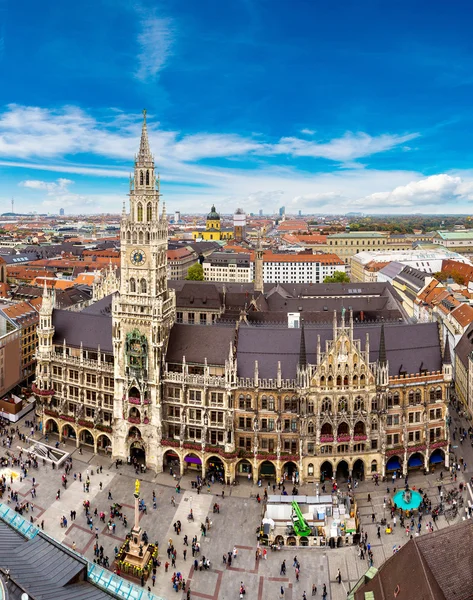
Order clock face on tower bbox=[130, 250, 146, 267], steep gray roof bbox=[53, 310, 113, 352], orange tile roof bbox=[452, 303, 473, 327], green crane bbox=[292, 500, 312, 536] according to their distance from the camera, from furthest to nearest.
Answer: orange tile roof bbox=[452, 303, 473, 327] → steep gray roof bbox=[53, 310, 113, 352] → clock face on tower bbox=[130, 250, 146, 267] → green crane bbox=[292, 500, 312, 536]

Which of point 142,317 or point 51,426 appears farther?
point 51,426

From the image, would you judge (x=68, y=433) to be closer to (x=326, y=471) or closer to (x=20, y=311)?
(x=20, y=311)

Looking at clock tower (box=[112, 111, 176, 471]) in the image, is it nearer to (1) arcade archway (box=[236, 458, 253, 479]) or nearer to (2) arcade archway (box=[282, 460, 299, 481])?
(1) arcade archway (box=[236, 458, 253, 479])

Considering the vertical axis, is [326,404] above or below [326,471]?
above

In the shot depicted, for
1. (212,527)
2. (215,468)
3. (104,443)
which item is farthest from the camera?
(104,443)

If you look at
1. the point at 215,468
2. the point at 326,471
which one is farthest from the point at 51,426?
the point at 326,471

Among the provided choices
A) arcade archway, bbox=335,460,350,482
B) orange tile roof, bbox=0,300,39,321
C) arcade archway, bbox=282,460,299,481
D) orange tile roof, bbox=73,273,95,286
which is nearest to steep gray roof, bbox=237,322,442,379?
arcade archway, bbox=282,460,299,481
